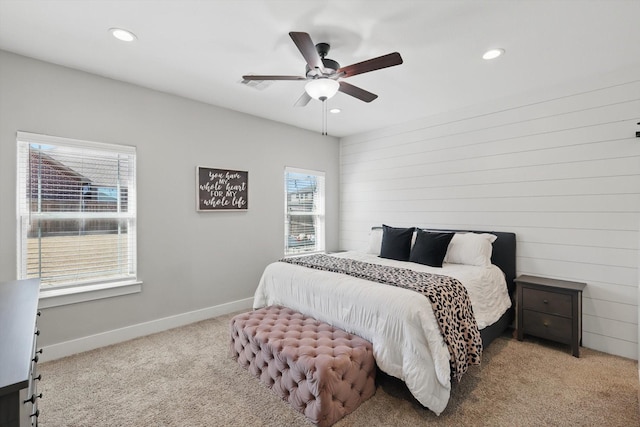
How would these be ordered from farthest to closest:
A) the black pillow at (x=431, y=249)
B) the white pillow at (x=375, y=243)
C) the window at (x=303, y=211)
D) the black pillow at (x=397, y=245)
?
Answer: the window at (x=303, y=211) < the white pillow at (x=375, y=243) < the black pillow at (x=397, y=245) < the black pillow at (x=431, y=249)

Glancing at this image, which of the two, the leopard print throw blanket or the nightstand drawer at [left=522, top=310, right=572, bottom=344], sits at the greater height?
the leopard print throw blanket

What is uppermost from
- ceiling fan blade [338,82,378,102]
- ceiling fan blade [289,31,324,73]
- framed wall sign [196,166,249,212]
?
ceiling fan blade [289,31,324,73]

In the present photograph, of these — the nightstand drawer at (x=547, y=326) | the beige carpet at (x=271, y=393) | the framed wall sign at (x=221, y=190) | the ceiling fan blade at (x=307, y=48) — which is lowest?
the beige carpet at (x=271, y=393)

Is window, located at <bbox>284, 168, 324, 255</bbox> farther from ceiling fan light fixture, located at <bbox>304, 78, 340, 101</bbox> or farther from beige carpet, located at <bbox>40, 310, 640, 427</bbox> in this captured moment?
ceiling fan light fixture, located at <bbox>304, 78, 340, 101</bbox>

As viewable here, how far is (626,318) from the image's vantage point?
9.02 ft

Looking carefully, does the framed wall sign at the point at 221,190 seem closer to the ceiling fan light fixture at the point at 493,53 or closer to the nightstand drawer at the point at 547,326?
the ceiling fan light fixture at the point at 493,53

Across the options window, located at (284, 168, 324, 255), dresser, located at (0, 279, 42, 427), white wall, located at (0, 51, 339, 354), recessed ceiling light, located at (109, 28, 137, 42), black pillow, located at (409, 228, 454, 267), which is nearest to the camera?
dresser, located at (0, 279, 42, 427)

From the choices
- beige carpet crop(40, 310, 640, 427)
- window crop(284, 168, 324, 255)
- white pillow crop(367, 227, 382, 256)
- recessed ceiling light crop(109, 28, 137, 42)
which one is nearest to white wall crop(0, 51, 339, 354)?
window crop(284, 168, 324, 255)

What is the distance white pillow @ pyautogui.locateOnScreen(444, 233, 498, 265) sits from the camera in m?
3.25

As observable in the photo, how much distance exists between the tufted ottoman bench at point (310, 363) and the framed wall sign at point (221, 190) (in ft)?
5.48

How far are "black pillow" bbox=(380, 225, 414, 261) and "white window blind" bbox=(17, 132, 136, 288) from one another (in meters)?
2.83

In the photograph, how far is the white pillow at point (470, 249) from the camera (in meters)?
3.25

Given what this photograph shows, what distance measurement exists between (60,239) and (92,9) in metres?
1.97

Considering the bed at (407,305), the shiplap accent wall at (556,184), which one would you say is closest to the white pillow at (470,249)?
the bed at (407,305)
